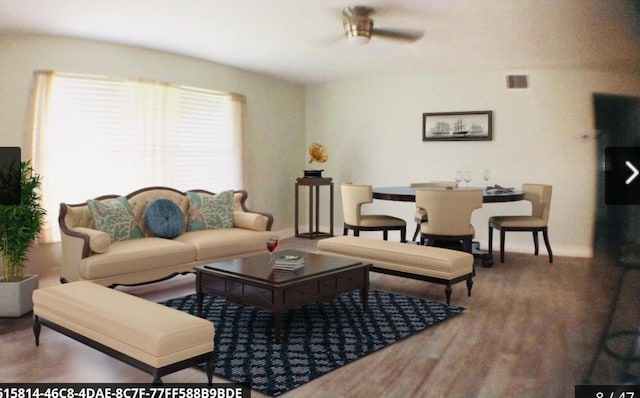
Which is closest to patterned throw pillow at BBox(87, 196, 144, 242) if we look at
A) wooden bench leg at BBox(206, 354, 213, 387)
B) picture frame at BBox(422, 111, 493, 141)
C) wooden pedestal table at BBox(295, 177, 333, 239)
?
wooden bench leg at BBox(206, 354, 213, 387)

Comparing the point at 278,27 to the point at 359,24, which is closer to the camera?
the point at 359,24

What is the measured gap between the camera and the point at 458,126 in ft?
21.4

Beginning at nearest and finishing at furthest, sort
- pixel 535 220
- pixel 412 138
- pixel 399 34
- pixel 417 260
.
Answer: pixel 417 260, pixel 399 34, pixel 535 220, pixel 412 138

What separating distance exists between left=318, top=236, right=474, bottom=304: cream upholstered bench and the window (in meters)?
2.32

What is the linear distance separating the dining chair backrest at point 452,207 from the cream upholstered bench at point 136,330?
2.77 meters

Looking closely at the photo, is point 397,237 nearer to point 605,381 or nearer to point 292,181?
point 292,181

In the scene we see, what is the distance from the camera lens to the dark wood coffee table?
325cm

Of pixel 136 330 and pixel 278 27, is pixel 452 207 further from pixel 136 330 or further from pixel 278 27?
pixel 136 330

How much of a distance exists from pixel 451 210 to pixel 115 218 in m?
2.89

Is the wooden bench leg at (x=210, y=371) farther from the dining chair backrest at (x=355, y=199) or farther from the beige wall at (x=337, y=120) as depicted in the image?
the dining chair backrest at (x=355, y=199)

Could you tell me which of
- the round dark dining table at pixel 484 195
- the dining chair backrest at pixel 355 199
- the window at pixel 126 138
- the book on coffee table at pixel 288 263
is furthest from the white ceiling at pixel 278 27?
the book on coffee table at pixel 288 263

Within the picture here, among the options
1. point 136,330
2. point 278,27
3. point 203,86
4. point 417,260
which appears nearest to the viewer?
point 136,330

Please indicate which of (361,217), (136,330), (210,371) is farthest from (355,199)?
(136,330)

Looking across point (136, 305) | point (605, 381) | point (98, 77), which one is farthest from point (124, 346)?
point (98, 77)
